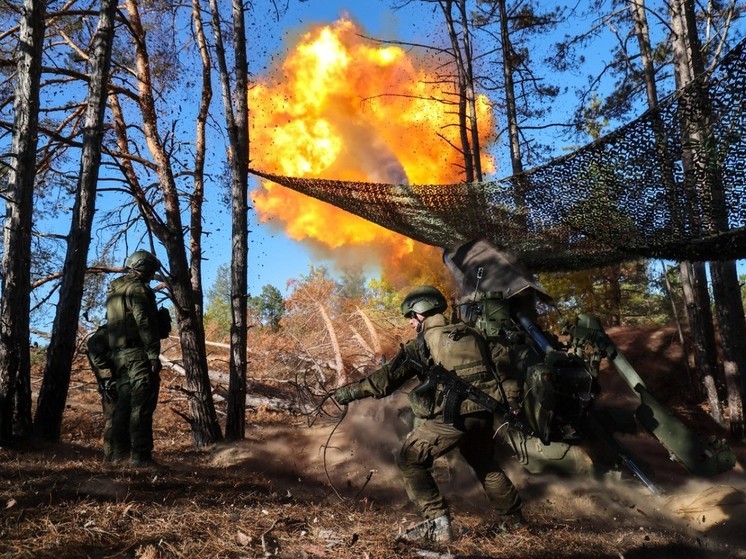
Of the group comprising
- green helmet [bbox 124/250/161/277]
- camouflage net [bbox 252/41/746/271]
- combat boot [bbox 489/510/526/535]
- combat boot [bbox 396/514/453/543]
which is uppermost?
camouflage net [bbox 252/41/746/271]

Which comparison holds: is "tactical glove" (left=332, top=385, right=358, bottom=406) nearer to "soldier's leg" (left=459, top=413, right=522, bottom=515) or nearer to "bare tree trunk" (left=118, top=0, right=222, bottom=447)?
"soldier's leg" (left=459, top=413, right=522, bottom=515)

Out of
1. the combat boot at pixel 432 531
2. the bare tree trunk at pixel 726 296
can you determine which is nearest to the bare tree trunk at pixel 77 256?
the combat boot at pixel 432 531

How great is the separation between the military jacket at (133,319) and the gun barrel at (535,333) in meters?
3.89

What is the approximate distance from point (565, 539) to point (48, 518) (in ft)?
10.7

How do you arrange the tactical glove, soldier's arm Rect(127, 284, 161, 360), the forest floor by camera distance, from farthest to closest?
1. soldier's arm Rect(127, 284, 161, 360)
2. the tactical glove
3. the forest floor

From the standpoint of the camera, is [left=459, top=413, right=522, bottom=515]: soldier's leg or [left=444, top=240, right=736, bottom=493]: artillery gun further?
[left=444, top=240, right=736, bottom=493]: artillery gun

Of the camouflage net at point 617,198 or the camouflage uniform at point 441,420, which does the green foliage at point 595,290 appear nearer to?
the camouflage net at point 617,198

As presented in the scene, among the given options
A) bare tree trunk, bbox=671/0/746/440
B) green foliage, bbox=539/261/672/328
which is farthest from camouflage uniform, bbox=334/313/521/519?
green foliage, bbox=539/261/672/328

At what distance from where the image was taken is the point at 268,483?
5.25m

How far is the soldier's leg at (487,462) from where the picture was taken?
14.2 ft

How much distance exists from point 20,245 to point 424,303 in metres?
4.33

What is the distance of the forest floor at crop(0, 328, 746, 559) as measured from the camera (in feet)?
10.5

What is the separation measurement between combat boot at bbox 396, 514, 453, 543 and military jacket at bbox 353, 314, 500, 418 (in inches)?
28.9

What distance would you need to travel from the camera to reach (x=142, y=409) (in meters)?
5.38
